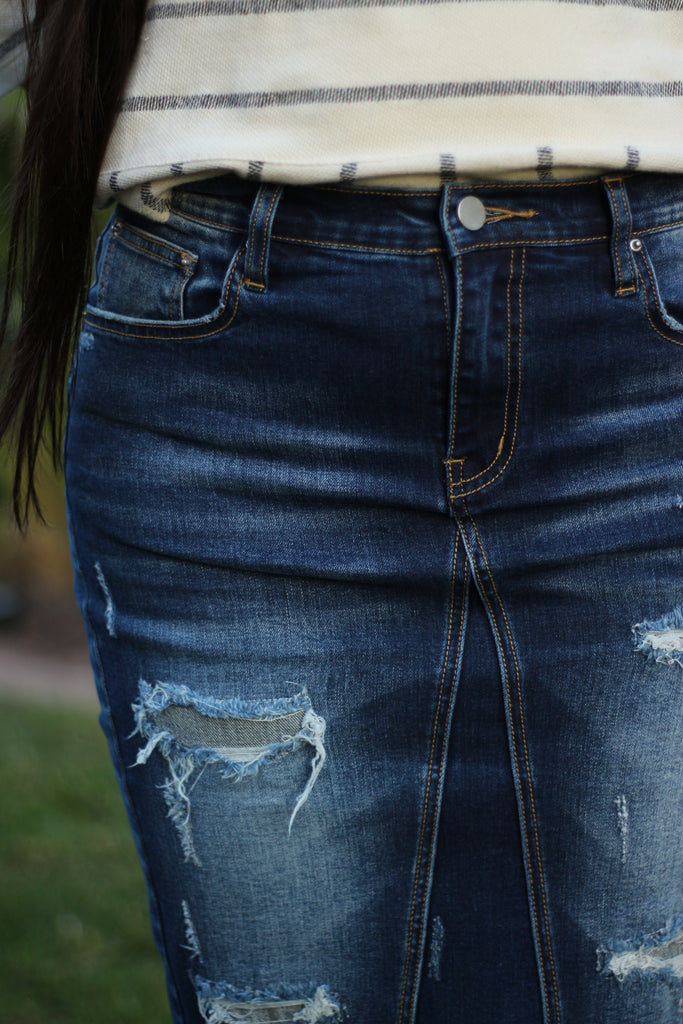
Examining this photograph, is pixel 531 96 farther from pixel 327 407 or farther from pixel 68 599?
pixel 68 599

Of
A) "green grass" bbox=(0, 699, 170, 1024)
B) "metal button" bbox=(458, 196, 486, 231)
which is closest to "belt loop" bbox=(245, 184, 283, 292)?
"metal button" bbox=(458, 196, 486, 231)

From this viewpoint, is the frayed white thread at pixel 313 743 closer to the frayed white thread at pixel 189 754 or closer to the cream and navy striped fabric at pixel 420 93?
the frayed white thread at pixel 189 754

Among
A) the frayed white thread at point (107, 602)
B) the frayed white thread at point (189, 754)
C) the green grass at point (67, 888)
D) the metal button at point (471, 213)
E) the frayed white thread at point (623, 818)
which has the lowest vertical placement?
the green grass at point (67, 888)

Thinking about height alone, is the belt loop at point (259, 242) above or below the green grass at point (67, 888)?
above

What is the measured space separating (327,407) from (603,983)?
639mm

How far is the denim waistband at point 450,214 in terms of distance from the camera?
1030 mm

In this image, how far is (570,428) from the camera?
41.7 inches

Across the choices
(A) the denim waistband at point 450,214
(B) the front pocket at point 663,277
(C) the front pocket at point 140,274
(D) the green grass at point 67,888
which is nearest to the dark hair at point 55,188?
(C) the front pocket at point 140,274

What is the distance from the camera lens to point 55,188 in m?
1.15

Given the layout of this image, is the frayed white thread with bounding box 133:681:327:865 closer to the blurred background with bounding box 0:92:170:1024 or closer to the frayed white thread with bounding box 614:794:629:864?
the frayed white thread with bounding box 614:794:629:864

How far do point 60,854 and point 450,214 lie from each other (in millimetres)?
2604

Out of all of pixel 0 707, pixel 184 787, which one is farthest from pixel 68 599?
pixel 184 787

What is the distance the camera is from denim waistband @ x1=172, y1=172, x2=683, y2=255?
103cm

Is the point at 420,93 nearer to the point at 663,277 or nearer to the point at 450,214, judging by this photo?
the point at 450,214
